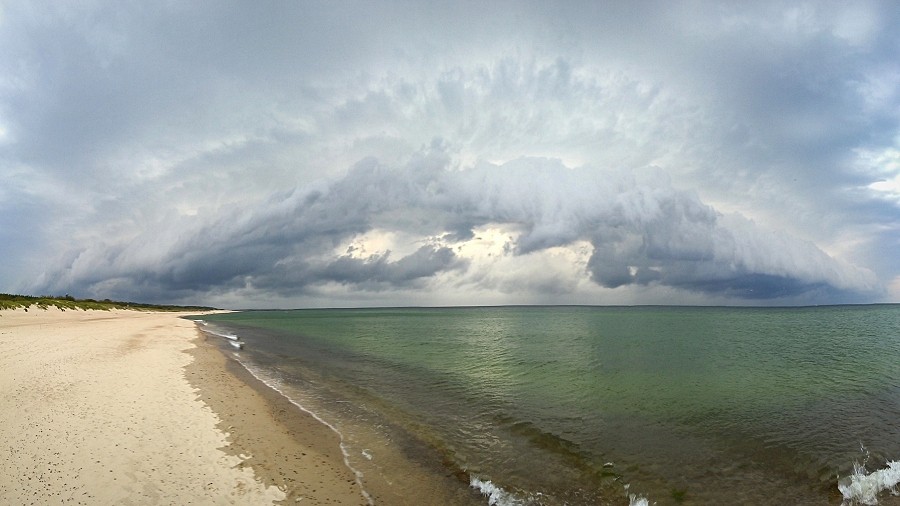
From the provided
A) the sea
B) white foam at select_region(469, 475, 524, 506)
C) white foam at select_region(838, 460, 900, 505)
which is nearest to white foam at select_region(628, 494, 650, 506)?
the sea

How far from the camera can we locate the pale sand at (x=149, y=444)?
1000 cm

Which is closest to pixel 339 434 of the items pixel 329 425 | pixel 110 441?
pixel 329 425

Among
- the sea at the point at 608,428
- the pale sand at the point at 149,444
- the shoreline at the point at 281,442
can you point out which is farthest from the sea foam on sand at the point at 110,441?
the sea at the point at 608,428

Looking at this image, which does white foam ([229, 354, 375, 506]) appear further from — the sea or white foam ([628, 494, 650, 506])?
white foam ([628, 494, 650, 506])

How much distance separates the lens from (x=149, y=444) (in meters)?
12.8

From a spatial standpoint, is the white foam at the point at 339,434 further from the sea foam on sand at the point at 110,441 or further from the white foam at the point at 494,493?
the white foam at the point at 494,493

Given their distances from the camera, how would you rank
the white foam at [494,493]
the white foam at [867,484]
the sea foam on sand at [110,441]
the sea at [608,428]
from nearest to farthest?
the sea foam on sand at [110,441] → the white foam at [494,493] → the white foam at [867,484] → the sea at [608,428]

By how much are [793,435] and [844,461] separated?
2.75m

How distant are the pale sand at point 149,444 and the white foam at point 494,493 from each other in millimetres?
3531

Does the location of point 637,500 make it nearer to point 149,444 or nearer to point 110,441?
point 149,444

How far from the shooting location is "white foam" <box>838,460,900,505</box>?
11.7 metres

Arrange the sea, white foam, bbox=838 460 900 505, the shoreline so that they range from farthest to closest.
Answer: the sea → white foam, bbox=838 460 900 505 → the shoreline

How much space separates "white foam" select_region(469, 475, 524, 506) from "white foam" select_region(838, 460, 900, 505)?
31.9 ft

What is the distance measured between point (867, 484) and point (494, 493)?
11721 mm
